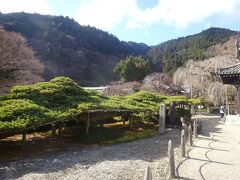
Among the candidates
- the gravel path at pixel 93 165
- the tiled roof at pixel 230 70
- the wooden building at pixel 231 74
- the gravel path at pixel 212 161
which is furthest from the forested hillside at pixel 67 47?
the gravel path at pixel 93 165

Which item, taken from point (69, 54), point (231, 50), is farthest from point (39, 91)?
point (69, 54)

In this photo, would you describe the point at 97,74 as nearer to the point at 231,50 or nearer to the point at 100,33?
the point at 100,33

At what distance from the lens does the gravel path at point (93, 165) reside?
28.1ft

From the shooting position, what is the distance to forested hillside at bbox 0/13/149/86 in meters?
55.0

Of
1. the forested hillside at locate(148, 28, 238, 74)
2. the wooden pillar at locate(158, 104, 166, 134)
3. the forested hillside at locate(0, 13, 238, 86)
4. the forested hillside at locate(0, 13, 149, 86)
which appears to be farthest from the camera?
the forested hillside at locate(148, 28, 238, 74)

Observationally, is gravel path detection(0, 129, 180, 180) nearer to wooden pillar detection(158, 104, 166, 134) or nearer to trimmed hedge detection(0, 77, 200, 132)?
trimmed hedge detection(0, 77, 200, 132)

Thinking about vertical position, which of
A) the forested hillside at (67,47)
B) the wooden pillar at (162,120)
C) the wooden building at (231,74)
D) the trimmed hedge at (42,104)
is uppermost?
the forested hillside at (67,47)

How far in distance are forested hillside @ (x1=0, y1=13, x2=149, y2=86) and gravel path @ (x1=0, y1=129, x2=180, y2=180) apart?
41.0 metres

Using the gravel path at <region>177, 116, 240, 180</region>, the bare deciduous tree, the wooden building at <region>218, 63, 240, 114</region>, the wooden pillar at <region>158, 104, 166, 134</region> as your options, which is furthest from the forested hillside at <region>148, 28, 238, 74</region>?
the gravel path at <region>177, 116, 240, 180</region>

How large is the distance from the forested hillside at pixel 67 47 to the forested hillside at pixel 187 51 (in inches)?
434

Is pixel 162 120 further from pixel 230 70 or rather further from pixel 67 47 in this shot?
pixel 67 47

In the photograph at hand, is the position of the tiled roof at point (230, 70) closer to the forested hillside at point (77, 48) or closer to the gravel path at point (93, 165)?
the gravel path at point (93, 165)

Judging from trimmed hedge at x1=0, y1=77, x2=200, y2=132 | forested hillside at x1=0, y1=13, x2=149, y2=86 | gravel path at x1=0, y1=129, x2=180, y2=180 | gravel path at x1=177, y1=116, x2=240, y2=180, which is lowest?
gravel path at x1=0, y1=129, x2=180, y2=180

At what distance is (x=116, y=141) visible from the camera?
14.5 meters
